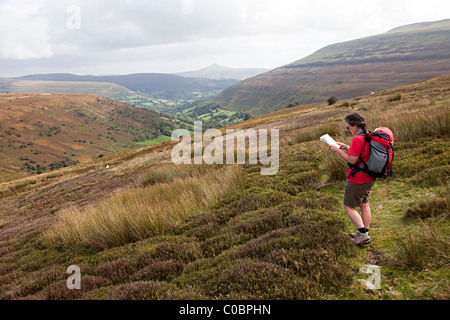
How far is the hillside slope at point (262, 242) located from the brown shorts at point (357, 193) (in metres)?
0.52

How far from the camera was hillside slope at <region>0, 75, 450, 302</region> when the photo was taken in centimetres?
294

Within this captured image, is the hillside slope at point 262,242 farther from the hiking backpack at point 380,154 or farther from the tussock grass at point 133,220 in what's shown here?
the hiking backpack at point 380,154

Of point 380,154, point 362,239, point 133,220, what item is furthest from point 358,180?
point 133,220

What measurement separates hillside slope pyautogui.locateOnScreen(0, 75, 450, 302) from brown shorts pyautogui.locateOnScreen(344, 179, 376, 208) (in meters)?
0.52

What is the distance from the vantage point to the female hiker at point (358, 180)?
3711 millimetres

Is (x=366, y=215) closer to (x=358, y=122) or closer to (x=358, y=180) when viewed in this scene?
(x=358, y=180)

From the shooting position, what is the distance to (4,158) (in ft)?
400

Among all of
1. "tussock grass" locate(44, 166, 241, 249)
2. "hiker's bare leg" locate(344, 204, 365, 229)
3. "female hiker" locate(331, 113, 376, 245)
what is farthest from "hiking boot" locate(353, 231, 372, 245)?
"tussock grass" locate(44, 166, 241, 249)

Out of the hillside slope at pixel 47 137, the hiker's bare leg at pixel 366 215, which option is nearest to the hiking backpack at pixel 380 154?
the hiker's bare leg at pixel 366 215

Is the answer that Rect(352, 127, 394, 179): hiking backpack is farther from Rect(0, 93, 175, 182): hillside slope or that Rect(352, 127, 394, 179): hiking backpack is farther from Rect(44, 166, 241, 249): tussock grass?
Rect(0, 93, 175, 182): hillside slope

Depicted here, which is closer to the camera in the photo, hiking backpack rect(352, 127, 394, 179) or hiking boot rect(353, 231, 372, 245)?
hiking backpack rect(352, 127, 394, 179)

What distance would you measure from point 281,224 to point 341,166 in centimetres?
348
